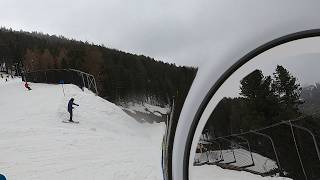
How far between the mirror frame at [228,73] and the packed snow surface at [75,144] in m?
0.24

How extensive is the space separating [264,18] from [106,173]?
6.74 meters

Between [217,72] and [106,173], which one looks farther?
[106,173]

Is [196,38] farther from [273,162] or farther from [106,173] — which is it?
[106,173]

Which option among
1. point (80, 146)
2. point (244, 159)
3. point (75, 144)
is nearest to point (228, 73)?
point (244, 159)

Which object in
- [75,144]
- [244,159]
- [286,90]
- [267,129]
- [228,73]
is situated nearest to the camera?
[228,73]

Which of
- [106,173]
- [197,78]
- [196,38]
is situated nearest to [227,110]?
[197,78]

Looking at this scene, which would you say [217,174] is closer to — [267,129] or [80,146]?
[267,129]

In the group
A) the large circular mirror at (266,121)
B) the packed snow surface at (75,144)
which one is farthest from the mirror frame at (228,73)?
the packed snow surface at (75,144)

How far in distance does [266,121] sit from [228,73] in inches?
13.1

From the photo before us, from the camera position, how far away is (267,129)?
2.18 meters

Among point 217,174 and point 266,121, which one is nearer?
point 266,121

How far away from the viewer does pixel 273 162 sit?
2.38 meters

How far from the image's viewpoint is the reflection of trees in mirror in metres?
2.03

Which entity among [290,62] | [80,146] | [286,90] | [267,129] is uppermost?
[290,62]
